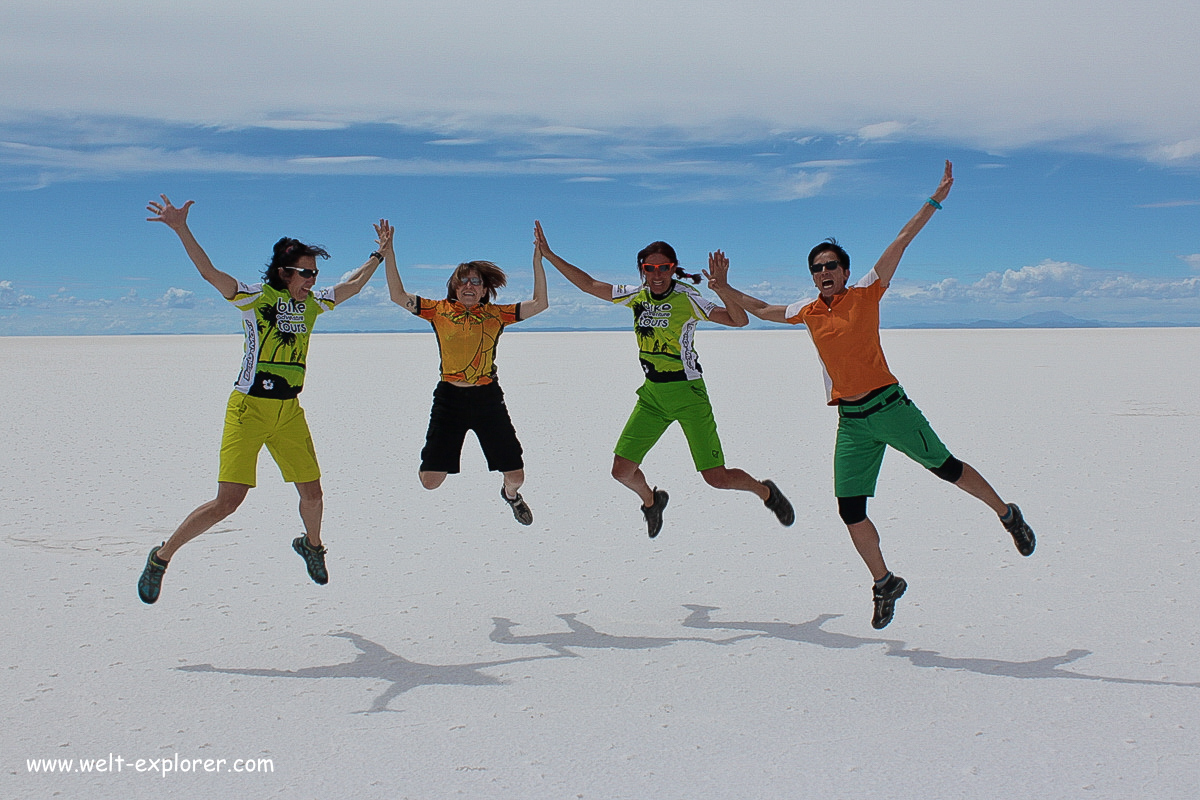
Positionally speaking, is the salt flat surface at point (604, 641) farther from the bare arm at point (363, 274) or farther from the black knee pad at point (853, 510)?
the bare arm at point (363, 274)

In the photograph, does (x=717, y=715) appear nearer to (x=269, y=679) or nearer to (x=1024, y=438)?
(x=269, y=679)

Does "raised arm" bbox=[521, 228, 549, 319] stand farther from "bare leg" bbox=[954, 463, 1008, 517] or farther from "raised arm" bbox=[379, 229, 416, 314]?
"bare leg" bbox=[954, 463, 1008, 517]

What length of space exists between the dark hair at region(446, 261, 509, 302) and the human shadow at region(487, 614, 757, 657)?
2.41 meters

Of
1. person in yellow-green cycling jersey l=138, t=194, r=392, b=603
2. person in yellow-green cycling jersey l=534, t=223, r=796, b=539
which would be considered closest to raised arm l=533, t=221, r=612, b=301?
person in yellow-green cycling jersey l=534, t=223, r=796, b=539

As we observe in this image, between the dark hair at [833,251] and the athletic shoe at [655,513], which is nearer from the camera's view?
the dark hair at [833,251]

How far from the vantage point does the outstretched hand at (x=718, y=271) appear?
18.3ft

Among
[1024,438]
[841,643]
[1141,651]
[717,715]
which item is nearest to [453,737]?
[717,715]

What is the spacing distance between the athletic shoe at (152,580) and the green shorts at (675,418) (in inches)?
112

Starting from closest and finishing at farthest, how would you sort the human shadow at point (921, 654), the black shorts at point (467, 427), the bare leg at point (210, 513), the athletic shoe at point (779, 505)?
1. the human shadow at point (921, 654)
2. the bare leg at point (210, 513)
3. the black shorts at point (467, 427)
4. the athletic shoe at point (779, 505)

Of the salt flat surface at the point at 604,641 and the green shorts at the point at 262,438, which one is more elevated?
the green shorts at the point at 262,438

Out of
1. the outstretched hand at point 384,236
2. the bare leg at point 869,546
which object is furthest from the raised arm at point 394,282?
the bare leg at point 869,546

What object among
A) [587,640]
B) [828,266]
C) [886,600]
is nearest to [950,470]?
[886,600]

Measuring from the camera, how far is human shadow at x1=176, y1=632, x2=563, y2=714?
14.0 ft

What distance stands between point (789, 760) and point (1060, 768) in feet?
3.12
